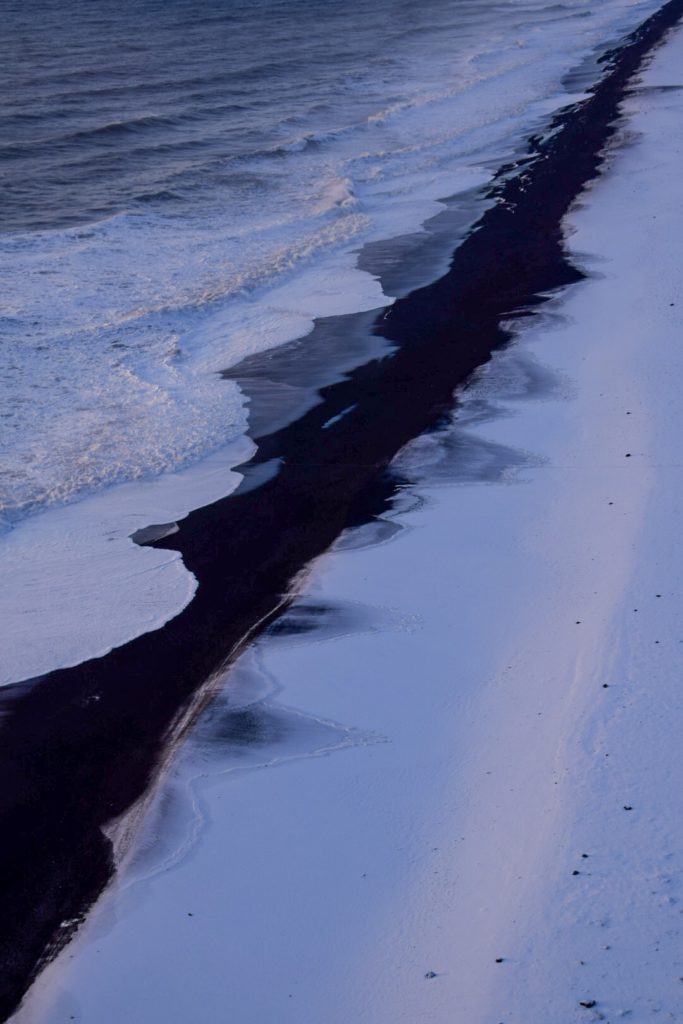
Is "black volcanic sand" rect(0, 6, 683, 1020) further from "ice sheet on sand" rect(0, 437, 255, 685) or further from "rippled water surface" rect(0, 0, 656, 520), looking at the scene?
"rippled water surface" rect(0, 0, 656, 520)

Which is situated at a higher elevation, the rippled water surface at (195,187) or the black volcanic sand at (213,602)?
the rippled water surface at (195,187)

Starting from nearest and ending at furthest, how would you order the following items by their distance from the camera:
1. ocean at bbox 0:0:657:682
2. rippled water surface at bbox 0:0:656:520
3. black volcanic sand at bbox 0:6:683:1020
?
black volcanic sand at bbox 0:6:683:1020 → ocean at bbox 0:0:657:682 → rippled water surface at bbox 0:0:656:520

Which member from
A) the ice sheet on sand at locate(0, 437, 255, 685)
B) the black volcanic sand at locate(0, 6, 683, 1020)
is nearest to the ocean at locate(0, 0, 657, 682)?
the ice sheet on sand at locate(0, 437, 255, 685)

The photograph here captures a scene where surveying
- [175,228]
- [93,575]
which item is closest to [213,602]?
[93,575]

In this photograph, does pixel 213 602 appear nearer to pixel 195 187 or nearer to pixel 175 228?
pixel 175 228

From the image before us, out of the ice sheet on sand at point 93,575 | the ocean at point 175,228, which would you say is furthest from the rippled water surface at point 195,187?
the ice sheet on sand at point 93,575

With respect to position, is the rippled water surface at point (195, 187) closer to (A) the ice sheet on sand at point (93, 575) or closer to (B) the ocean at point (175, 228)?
(B) the ocean at point (175, 228)
